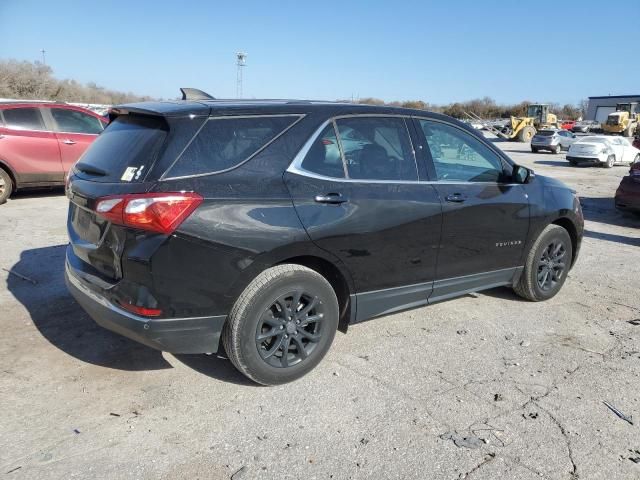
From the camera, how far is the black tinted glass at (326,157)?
344 cm

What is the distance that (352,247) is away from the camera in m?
3.53

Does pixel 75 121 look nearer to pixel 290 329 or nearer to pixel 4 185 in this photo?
pixel 4 185

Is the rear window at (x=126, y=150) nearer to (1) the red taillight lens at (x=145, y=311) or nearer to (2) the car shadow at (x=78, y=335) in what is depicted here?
(1) the red taillight lens at (x=145, y=311)

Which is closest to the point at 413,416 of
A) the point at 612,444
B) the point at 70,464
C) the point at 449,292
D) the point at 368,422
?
the point at 368,422

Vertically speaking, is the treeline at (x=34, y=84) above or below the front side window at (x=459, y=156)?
above

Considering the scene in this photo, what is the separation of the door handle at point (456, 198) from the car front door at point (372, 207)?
0.14 meters

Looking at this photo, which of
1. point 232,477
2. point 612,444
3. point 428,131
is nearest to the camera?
point 232,477

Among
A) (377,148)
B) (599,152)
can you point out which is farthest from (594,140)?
(377,148)

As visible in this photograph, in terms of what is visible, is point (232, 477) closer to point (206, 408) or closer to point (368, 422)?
point (206, 408)

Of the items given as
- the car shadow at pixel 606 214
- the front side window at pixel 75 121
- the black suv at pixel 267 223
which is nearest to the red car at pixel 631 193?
the car shadow at pixel 606 214

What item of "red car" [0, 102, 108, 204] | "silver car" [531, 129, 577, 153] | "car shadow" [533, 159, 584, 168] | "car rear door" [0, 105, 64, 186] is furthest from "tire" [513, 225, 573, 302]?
"silver car" [531, 129, 577, 153]

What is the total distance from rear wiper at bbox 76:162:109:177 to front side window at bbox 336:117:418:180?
5.11ft

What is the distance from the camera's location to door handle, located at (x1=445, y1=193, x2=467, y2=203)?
4055mm

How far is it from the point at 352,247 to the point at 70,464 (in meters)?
2.02
